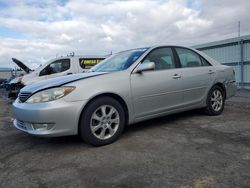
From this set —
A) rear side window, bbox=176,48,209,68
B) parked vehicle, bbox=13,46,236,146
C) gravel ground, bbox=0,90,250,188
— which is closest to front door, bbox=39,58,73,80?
gravel ground, bbox=0,90,250,188

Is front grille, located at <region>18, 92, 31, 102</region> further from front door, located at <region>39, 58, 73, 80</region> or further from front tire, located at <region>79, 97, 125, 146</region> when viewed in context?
front door, located at <region>39, 58, 73, 80</region>

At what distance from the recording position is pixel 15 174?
3.64 meters

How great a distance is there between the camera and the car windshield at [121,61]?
5274 millimetres

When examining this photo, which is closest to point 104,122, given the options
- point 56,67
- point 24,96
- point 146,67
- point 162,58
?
point 146,67

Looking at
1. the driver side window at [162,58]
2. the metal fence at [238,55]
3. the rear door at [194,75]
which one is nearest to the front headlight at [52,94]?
the driver side window at [162,58]

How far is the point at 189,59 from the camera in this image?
6.10 metres

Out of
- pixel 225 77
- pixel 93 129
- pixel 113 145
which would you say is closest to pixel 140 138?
pixel 113 145

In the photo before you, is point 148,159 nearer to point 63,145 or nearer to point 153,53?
point 63,145

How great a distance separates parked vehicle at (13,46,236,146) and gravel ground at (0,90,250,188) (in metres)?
0.32

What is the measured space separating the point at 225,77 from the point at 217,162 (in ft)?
11.1

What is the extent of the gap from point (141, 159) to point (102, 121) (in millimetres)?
971

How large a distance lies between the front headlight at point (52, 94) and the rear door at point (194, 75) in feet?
7.70

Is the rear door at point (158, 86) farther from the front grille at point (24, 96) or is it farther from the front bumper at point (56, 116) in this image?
the front grille at point (24, 96)

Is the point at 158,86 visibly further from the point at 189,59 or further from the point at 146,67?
the point at 189,59
